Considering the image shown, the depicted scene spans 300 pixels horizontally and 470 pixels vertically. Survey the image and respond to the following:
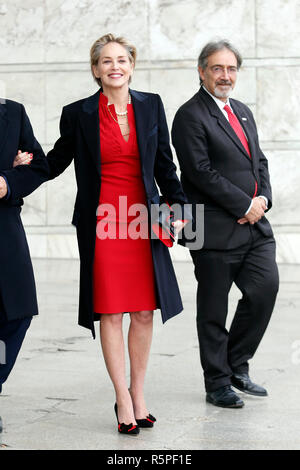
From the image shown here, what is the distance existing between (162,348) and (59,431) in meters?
2.41

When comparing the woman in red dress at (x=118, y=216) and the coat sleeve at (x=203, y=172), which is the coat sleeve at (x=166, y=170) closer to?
the woman in red dress at (x=118, y=216)

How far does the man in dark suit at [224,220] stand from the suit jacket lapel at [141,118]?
0.60m

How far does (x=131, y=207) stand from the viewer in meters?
4.68

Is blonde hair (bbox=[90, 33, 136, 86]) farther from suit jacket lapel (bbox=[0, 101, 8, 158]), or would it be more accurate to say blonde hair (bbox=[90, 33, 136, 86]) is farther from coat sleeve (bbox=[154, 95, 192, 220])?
suit jacket lapel (bbox=[0, 101, 8, 158])

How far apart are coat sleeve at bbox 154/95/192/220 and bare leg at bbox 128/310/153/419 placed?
0.56 metres

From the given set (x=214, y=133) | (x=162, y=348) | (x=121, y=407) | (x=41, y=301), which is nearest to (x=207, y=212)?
(x=214, y=133)

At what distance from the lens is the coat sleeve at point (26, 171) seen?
4531 millimetres

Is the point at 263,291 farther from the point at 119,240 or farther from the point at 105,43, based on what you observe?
the point at 105,43

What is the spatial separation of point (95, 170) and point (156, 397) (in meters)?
1.49

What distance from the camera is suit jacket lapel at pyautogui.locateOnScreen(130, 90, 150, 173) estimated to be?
4656 mm

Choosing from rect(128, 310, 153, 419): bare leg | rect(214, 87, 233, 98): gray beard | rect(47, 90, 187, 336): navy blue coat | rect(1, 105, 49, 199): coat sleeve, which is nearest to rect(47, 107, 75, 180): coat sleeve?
rect(47, 90, 187, 336): navy blue coat

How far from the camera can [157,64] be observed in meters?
13.4

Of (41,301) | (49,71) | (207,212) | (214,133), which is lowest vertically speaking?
(41,301)

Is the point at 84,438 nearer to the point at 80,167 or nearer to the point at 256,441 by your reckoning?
the point at 256,441
